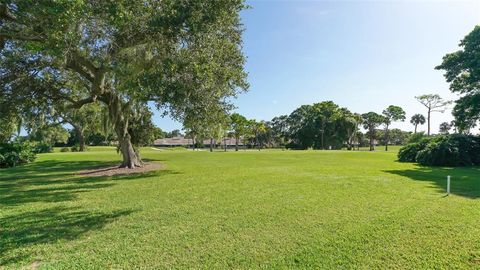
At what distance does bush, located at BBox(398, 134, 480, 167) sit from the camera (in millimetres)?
20828

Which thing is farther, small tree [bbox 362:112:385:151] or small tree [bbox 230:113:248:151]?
small tree [bbox 362:112:385:151]

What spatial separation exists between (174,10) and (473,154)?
2289cm

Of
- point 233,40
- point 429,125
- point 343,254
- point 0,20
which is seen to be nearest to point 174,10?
point 0,20

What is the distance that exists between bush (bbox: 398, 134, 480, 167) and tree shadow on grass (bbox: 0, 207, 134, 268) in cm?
2118

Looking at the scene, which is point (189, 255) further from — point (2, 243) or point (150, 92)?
point (150, 92)

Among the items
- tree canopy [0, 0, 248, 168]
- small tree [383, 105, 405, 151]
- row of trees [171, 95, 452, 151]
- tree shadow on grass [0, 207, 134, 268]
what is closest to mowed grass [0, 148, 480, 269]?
tree shadow on grass [0, 207, 134, 268]

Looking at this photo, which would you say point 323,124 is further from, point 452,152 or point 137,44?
point 137,44

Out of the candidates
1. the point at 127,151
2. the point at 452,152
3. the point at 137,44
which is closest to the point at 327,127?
the point at 452,152

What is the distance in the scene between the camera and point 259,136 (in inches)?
3536

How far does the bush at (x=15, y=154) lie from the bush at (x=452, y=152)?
28348 mm

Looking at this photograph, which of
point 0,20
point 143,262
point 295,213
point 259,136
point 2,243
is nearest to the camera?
point 143,262

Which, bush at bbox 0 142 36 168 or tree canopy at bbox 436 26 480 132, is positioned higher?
tree canopy at bbox 436 26 480 132

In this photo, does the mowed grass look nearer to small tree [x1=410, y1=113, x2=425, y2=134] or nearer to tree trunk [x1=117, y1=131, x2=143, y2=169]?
tree trunk [x1=117, y1=131, x2=143, y2=169]

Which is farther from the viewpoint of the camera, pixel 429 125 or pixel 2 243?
pixel 429 125
